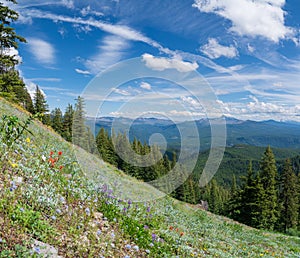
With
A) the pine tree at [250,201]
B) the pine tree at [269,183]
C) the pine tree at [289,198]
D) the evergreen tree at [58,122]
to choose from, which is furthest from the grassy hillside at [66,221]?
the evergreen tree at [58,122]

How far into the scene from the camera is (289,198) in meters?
50.8

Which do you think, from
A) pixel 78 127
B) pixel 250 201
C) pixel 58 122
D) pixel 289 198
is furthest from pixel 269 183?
pixel 58 122

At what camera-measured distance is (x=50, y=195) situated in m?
5.86

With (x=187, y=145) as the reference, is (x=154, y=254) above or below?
below

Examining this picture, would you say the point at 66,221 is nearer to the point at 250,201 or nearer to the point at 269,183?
the point at 250,201

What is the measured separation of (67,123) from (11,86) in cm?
5481

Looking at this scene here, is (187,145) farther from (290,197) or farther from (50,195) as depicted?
(290,197)

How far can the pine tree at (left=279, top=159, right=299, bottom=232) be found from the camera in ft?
165

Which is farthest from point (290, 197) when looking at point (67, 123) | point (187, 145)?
point (67, 123)

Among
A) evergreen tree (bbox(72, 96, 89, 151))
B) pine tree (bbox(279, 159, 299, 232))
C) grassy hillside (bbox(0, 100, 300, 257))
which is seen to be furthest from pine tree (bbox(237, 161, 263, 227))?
grassy hillside (bbox(0, 100, 300, 257))

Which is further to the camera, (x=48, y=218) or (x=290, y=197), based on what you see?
(x=290, y=197)

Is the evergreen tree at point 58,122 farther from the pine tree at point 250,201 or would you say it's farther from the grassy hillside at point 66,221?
the grassy hillside at point 66,221

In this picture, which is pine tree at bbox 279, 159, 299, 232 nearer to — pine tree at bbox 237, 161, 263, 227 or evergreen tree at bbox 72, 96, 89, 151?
pine tree at bbox 237, 161, 263, 227

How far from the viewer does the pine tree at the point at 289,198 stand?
50375 millimetres
